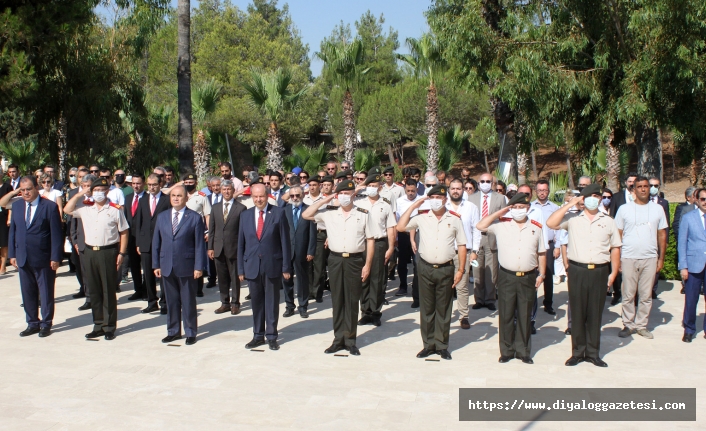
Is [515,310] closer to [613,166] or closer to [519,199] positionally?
[519,199]

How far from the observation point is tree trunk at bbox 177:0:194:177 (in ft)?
53.4

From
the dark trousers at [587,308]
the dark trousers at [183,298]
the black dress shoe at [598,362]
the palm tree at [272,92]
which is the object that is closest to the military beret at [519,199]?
the dark trousers at [587,308]

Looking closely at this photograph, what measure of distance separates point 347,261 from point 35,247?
388 centimetres

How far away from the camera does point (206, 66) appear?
43.4 meters

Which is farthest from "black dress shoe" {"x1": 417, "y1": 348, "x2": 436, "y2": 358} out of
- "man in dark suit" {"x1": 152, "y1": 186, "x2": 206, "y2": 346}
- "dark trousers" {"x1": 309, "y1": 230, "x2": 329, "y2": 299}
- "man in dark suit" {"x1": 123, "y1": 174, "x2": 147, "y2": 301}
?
"man in dark suit" {"x1": 123, "y1": 174, "x2": 147, "y2": 301}

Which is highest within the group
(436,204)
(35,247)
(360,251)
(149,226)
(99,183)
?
(99,183)

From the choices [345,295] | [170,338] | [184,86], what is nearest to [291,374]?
[345,295]

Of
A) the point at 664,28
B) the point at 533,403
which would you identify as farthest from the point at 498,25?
the point at 533,403

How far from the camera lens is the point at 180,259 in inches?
312

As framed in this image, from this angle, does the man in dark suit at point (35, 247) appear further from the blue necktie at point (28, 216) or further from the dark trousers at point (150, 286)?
the dark trousers at point (150, 286)

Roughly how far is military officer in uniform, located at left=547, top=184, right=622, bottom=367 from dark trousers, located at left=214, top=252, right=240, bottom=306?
450 centimetres

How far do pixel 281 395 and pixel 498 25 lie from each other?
46.1ft

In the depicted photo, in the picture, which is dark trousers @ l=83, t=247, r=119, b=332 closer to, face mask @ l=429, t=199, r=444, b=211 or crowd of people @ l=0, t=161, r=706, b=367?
crowd of people @ l=0, t=161, r=706, b=367

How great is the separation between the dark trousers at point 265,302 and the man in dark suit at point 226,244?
1742mm
